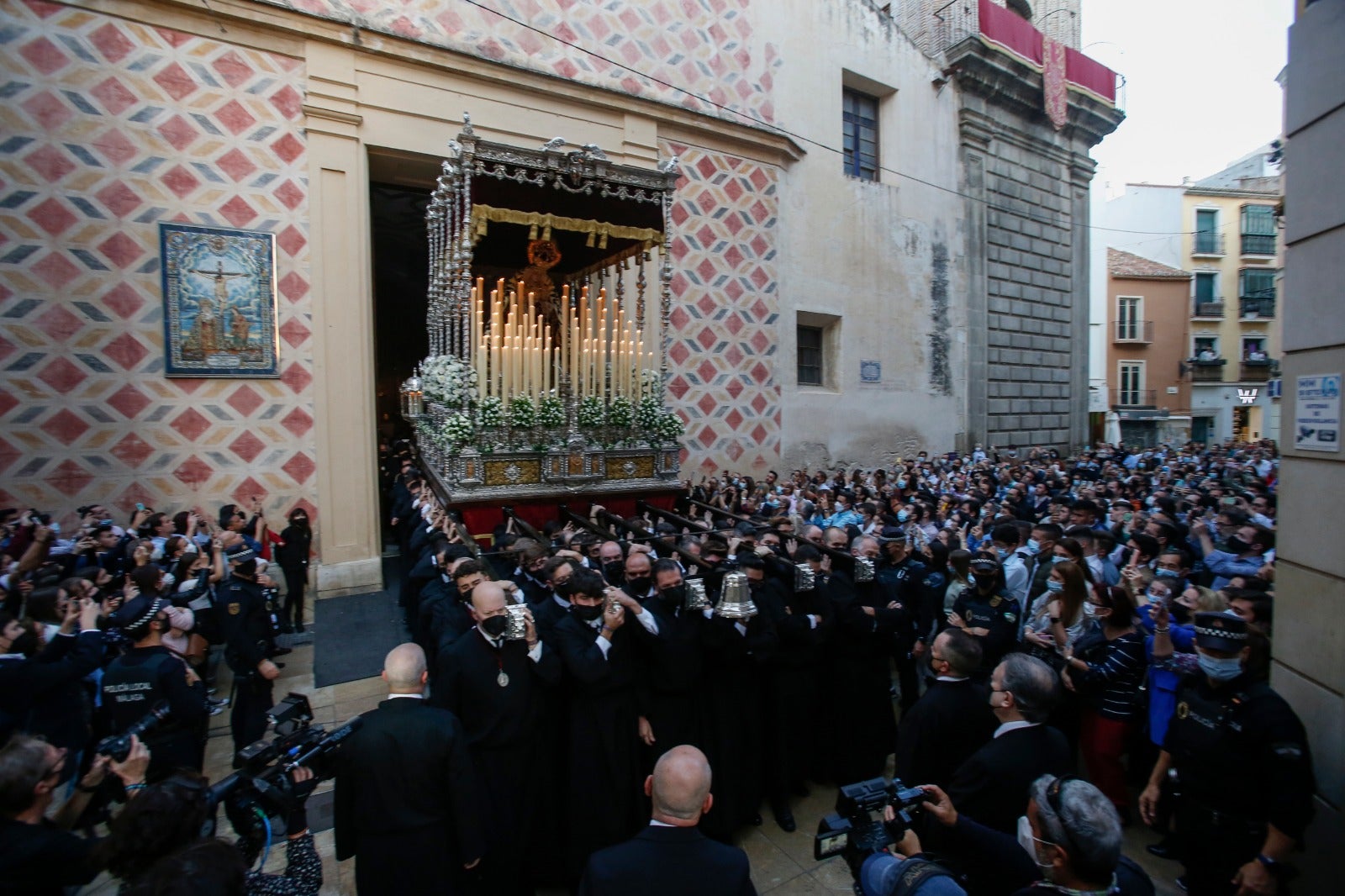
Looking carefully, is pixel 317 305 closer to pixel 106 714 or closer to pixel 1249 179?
pixel 106 714

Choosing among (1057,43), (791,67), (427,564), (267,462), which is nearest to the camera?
(427,564)

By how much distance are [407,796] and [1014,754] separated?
243 cm

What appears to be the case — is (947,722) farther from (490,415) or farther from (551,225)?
(551,225)

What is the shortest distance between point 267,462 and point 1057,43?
21367 mm

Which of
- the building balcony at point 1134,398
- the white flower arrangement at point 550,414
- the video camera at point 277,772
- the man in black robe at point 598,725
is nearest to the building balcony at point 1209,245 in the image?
the building balcony at point 1134,398

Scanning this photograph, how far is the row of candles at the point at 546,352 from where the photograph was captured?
796 cm

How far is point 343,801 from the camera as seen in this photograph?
2.98m

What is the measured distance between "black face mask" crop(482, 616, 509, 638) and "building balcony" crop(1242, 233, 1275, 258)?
37.0m

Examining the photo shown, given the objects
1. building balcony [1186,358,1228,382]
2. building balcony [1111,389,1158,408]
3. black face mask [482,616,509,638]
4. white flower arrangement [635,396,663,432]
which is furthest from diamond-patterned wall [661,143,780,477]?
building balcony [1186,358,1228,382]

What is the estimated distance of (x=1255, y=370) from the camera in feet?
96.1

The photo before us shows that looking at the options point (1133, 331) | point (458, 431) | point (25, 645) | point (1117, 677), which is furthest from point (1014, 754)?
point (1133, 331)

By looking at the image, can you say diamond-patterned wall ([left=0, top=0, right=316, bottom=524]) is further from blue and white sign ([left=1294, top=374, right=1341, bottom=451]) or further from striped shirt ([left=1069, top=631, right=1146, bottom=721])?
blue and white sign ([left=1294, top=374, right=1341, bottom=451])

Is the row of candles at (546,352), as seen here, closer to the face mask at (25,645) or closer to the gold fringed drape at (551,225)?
the gold fringed drape at (551,225)

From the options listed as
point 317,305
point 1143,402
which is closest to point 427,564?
point 317,305
